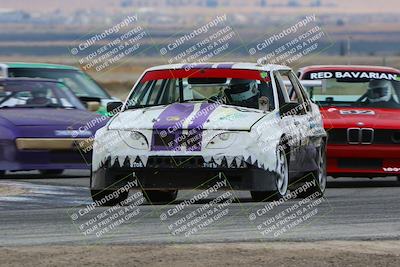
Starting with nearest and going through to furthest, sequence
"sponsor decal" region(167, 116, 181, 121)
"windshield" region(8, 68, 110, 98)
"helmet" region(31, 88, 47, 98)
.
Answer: "sponsor decal" region(167, 116, 181, 121) < "helmet" region(31, 88, 47, 98) < "windshield" region(8, 68, 110, 98)

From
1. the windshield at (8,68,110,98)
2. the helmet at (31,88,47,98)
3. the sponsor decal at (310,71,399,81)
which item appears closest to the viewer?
the sponsor decal at (310,71,399,81)

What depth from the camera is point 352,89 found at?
16.7 metres

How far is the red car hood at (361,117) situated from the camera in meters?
15.2

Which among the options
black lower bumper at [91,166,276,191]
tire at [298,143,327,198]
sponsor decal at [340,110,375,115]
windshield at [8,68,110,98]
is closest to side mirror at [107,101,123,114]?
black lower bumper at [91,166,276,191]

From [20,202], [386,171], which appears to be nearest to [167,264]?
[20,202]

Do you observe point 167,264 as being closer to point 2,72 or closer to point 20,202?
point 20,202

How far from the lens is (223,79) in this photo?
43.0ft

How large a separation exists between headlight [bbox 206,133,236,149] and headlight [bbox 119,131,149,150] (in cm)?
57

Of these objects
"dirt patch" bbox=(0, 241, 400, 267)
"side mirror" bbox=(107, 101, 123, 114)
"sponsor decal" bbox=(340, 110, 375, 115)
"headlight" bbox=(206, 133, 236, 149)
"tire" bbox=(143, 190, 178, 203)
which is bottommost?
"sponsor decal" bbox=(340, 110, 375, 115)

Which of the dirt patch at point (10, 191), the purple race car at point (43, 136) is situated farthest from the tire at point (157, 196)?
the purple race car at point (43, 136)

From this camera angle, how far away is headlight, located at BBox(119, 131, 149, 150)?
11.9m

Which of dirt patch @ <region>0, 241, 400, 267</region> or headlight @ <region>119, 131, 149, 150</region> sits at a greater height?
dirt patch @ <region>0, 241, 400, 267</region>

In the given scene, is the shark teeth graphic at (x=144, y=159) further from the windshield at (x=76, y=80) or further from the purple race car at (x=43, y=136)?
the windshield at (x=76, y=80)

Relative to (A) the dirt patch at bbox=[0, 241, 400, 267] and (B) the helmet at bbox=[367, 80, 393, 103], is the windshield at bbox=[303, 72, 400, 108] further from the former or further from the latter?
(A) the dirt patch at bbox=[0, 241, 400, 267]
